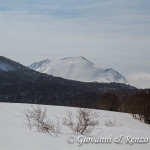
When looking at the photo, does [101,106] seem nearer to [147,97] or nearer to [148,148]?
[147,97]

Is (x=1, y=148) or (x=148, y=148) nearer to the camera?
(x=1, y=148)

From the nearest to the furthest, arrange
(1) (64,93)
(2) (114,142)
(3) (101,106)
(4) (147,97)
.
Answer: (2) (114,142) < (4) (147,97) < (3) (101,106) < (1) (64,93)

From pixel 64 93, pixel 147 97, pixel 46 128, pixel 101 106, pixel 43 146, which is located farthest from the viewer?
pixel 64 93

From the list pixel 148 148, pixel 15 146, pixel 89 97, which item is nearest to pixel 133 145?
pixel 148 148

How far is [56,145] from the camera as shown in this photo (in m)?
8.21

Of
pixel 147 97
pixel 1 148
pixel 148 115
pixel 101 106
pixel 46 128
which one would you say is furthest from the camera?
pixel 101 106

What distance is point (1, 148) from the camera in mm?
7512

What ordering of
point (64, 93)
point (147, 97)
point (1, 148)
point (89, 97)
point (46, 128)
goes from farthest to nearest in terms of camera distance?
point (64, 93) → point (89, 97) → point (147, 97) → point (46, 128) → point (1, 148)

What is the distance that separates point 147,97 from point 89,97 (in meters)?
114

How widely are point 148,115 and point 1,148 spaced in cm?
3665

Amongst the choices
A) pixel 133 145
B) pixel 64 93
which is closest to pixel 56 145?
pixel 133 145

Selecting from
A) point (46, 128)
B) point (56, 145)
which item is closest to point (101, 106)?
point (46, 128)

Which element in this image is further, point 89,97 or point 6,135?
point 89,97

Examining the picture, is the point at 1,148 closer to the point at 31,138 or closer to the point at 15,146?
A: the point at 15,146
